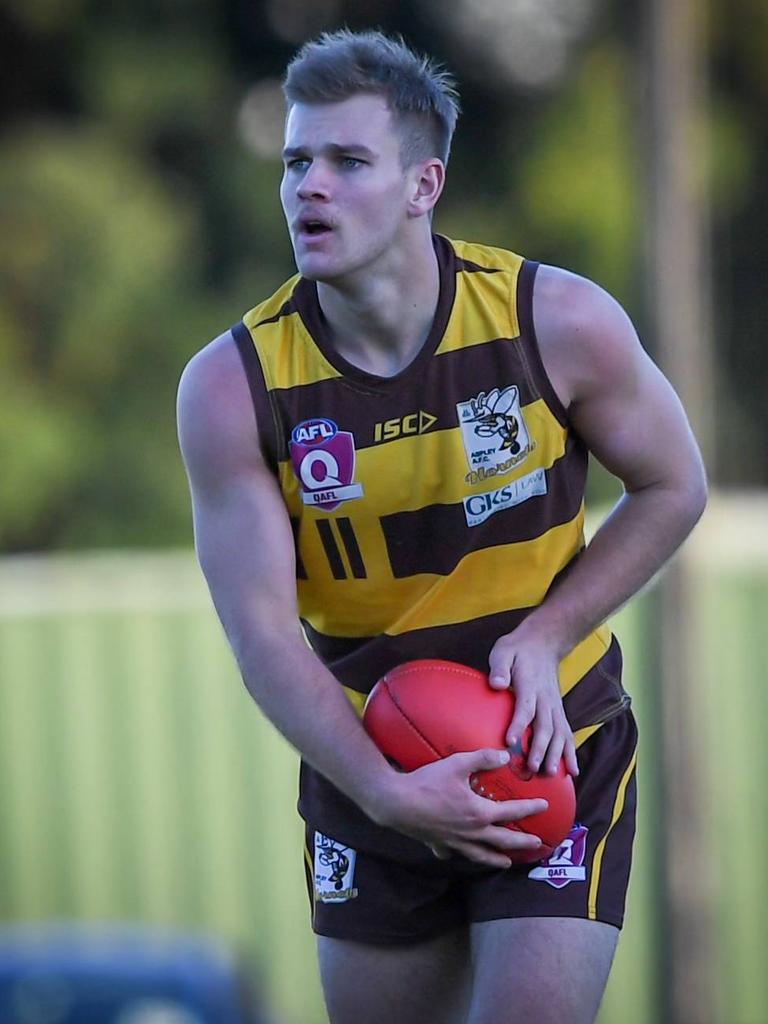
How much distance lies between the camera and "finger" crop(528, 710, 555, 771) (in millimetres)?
3615

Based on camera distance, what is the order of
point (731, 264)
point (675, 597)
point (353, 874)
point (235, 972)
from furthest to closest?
point (731, 264) < point (675, 597) < point (235, 972) < point (353, 874)

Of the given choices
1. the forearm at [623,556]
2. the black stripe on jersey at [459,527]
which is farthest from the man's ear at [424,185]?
the forearm at [623,556]

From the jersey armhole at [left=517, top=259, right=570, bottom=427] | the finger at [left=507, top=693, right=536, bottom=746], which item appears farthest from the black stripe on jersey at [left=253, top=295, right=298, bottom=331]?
the finger at [left=507, top=693, right=536, bottom=746]

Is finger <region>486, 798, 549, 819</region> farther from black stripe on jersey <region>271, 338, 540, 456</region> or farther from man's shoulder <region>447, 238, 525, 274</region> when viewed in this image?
man's shoulder <region>447, 238, 525, 274</region>

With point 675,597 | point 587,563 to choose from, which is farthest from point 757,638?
point 587,563

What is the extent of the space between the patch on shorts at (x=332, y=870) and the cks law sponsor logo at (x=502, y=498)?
0.83 meters

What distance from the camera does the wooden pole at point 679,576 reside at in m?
8.97

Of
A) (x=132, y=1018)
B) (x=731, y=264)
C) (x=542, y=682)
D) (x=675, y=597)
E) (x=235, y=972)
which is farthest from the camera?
(x=731, y=264)

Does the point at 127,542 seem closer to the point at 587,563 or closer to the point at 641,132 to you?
the point at 641,132

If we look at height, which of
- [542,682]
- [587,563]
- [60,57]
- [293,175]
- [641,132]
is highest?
[60,57]

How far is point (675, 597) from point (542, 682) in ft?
18.8

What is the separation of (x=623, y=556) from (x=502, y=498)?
318mm

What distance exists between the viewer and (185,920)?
988cm

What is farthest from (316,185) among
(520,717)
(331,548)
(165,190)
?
(165,190)
